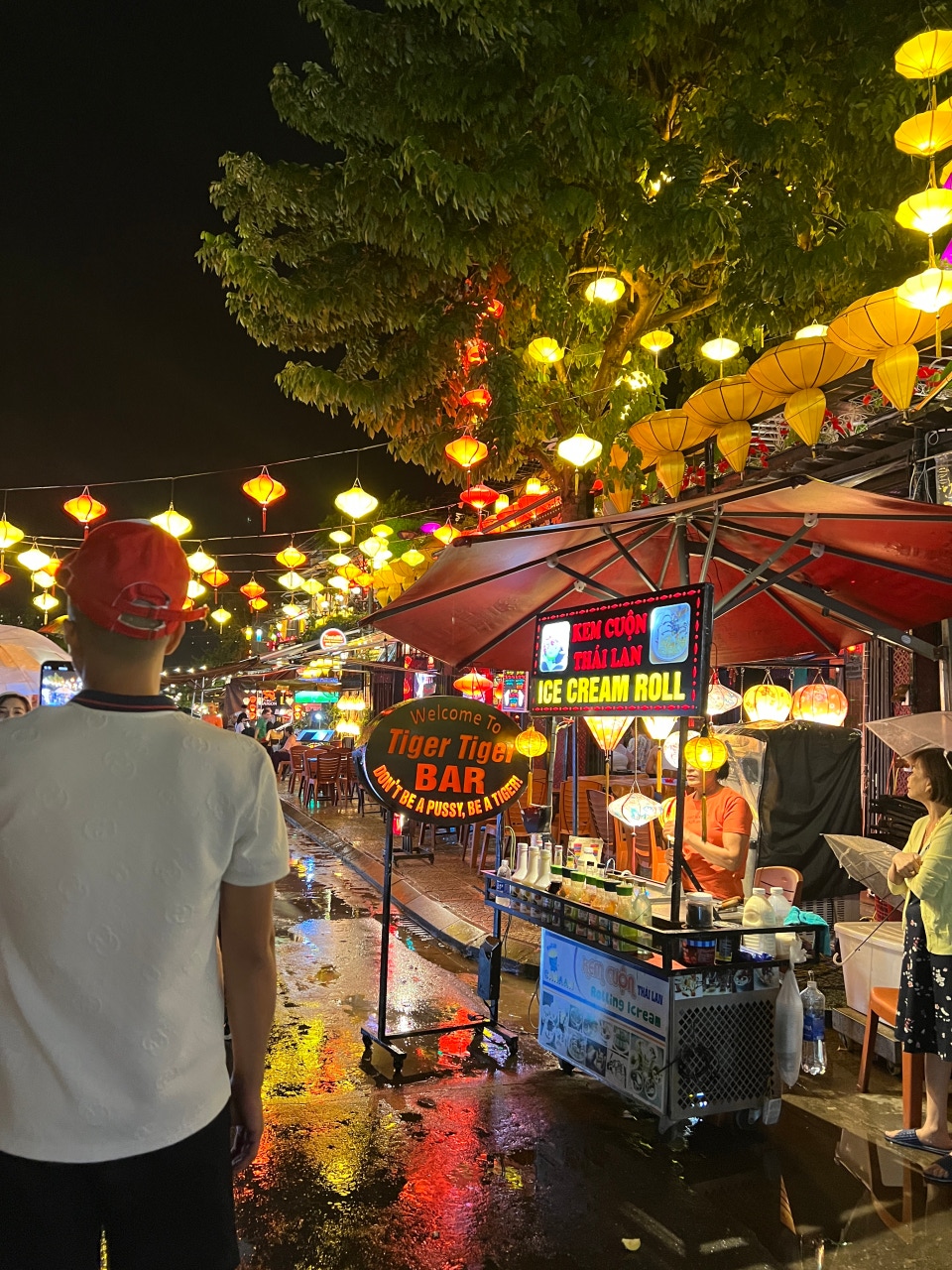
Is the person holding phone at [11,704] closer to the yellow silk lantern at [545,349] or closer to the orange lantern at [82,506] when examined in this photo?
the yellow silk lantern at [545,349]

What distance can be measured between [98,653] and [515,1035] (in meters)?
5.15

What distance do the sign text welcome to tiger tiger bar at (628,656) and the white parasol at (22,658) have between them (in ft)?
20.0

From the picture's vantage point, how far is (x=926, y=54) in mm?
5957

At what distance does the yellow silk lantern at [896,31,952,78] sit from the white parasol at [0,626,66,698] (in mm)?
9226

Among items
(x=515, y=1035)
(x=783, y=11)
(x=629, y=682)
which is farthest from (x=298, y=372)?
(x=515, y=1035)

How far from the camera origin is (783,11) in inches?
343

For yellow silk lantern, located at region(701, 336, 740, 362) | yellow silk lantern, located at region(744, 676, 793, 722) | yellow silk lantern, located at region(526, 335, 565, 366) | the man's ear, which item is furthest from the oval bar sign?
yellow silk lantern, located at region(526, 335, 565, 366)

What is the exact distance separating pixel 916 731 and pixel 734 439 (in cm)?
294

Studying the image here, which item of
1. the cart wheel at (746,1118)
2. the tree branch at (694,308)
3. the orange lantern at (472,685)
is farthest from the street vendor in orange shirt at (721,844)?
the orange lantern at (472,685)

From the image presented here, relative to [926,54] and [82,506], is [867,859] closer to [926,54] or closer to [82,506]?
[926,54]

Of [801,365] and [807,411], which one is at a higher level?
[801,365]

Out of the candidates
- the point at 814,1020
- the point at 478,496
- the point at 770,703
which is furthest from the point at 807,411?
the point at 478,496

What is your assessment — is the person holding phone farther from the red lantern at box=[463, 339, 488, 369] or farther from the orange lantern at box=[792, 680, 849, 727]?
the orange lantern at box=[792, 680, 849, 727]

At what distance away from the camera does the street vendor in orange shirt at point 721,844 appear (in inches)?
241
